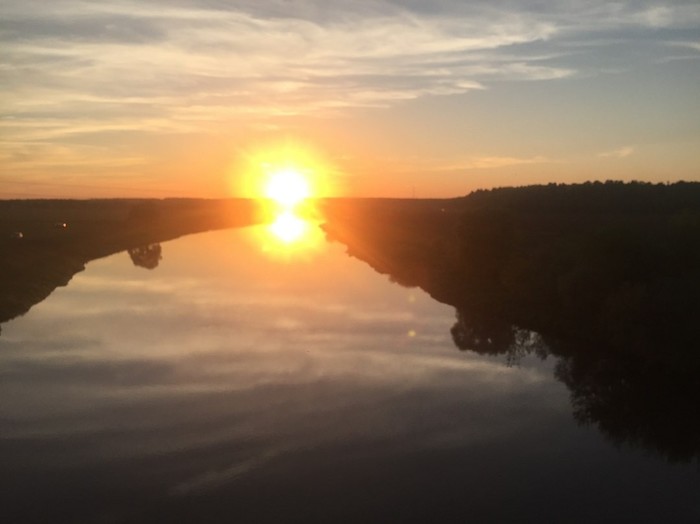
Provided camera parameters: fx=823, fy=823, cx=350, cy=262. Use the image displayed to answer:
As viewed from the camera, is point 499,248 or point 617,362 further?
point 499,248

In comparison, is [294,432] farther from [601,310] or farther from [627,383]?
[601,310]

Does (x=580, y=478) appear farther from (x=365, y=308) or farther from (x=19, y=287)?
(x=19, y=287)

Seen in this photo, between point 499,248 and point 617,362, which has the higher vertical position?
point 499,248

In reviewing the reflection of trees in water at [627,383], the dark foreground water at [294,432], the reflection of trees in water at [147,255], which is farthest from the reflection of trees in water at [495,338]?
the reflection of trees in water at [147,255]

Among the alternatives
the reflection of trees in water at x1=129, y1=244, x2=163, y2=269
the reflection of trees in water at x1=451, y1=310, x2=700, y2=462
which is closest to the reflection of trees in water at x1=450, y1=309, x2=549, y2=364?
the reflection of trees in water at x1=451, y1=310, x2=700, y2=462

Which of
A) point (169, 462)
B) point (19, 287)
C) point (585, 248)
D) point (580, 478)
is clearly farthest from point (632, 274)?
point (19, 287)

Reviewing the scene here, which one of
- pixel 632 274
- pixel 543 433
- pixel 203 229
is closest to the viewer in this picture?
pixel 543 433

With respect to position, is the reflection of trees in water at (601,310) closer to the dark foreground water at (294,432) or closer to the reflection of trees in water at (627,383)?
the reflection of trees in water at (627,383)

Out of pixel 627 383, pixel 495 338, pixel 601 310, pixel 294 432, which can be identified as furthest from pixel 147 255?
pixel 294 432
